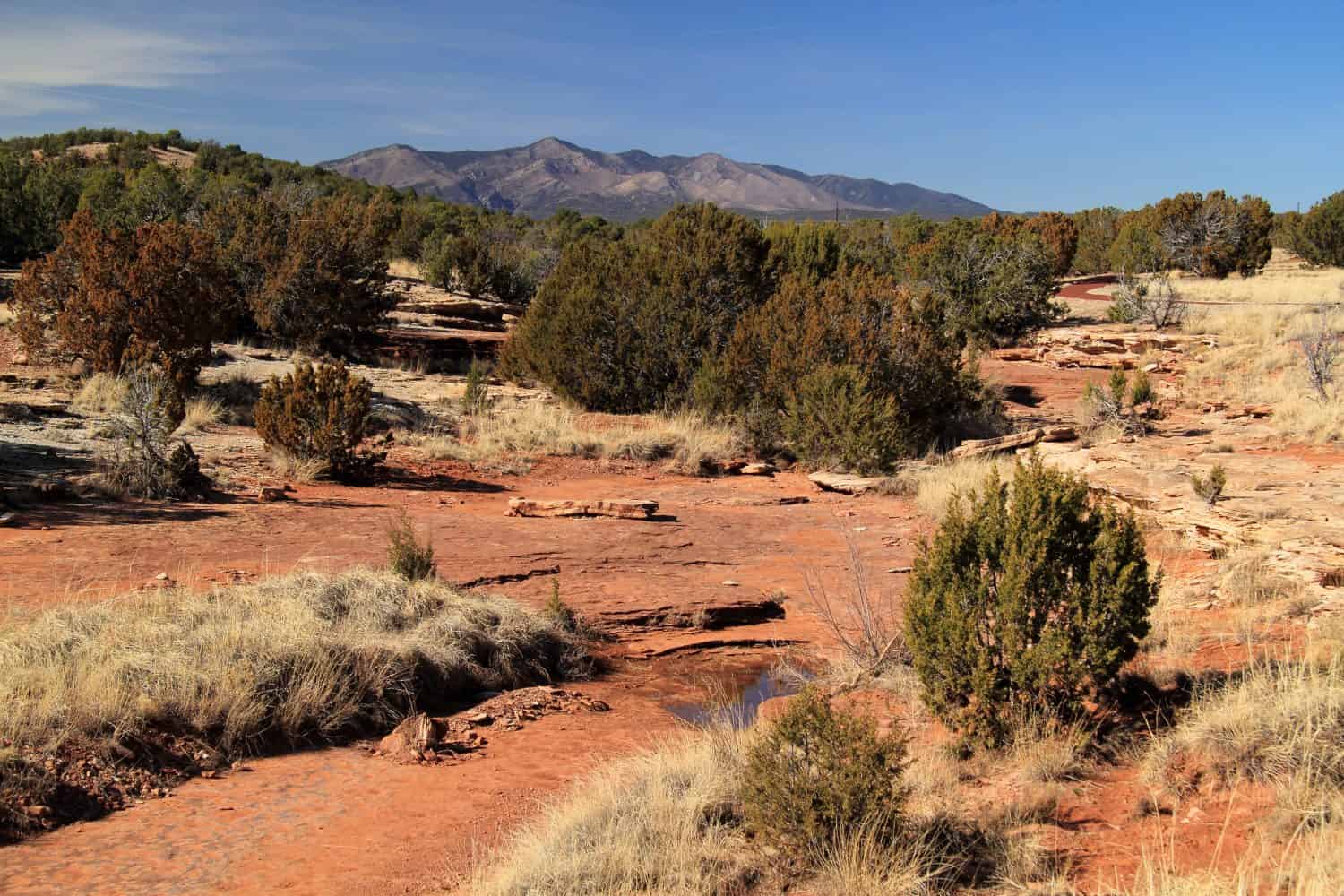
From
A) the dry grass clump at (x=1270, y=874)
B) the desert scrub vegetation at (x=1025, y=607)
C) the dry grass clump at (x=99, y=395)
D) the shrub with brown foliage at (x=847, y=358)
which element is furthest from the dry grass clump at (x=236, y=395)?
the dry grass clump at (x=1270, y=874)

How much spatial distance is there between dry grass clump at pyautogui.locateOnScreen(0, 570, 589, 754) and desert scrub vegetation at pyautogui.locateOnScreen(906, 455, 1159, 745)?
10.8 ft

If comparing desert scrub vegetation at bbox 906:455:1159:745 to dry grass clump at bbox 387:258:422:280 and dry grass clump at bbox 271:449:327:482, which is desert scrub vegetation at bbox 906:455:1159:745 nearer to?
dry grass clump at bbox 271:449:327:482

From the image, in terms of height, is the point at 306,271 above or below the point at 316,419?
above

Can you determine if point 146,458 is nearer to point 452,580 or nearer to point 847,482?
point 452,580

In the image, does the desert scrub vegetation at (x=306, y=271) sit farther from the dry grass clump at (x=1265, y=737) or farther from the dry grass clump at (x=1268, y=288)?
the dry grass clump at (x=1268, y=288)

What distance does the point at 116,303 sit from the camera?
1605 centimetres

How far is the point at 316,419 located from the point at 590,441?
15.8 feet

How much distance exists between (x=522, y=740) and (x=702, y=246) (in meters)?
15.1

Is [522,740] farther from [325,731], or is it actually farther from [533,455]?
[533,455]

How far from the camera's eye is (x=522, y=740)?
6633mm

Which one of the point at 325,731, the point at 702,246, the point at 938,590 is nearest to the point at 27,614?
the point at 325,731

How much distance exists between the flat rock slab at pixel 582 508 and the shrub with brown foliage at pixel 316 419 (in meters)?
2.76

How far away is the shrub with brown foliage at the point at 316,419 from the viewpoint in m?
13.4

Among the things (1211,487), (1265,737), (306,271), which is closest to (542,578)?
(1265,737)
